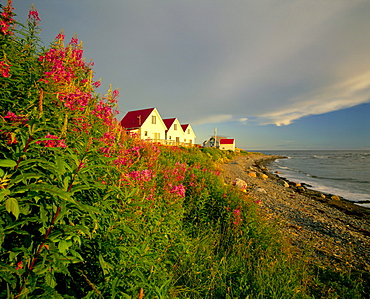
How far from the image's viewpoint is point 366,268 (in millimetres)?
5652

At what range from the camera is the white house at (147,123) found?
3165 cm

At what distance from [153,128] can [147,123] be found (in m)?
1.59

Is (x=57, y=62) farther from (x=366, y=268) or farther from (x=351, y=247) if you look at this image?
(x=351, y=247)

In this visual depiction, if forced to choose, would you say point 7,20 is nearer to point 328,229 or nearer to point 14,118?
point 14,118

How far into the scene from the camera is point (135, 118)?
109 ft

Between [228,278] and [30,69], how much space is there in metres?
4.94

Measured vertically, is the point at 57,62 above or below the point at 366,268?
above

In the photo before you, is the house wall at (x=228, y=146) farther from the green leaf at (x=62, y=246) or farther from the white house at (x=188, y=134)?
the green leaf at (x=62, y=246)

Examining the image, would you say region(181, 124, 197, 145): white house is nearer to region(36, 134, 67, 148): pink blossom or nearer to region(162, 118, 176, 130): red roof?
region(162, 118, 176, 130): red roof

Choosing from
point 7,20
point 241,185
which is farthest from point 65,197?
point 241,185

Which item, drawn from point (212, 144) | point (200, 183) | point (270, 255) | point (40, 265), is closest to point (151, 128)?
point (200, 183)

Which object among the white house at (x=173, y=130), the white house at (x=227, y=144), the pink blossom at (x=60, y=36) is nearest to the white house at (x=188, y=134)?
the white house at (x=173, y=130)

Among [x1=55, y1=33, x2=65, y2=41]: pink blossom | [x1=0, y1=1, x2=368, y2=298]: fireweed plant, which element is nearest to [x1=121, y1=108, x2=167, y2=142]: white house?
[x1=0, y1=1, x2=368, y2=298]: fireweed plant

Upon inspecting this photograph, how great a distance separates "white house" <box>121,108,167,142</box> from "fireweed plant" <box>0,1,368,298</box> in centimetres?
2726
